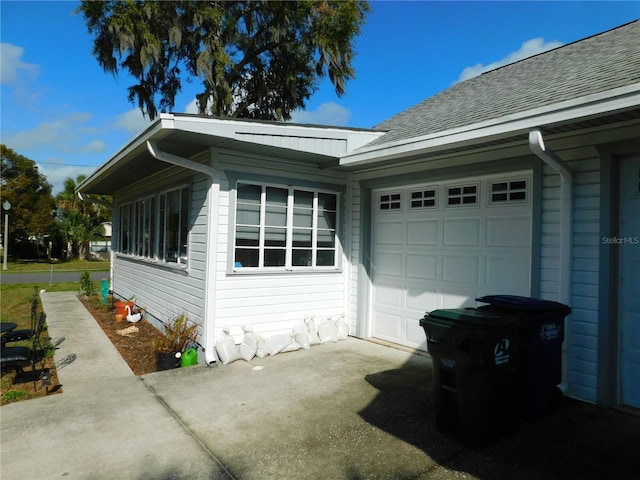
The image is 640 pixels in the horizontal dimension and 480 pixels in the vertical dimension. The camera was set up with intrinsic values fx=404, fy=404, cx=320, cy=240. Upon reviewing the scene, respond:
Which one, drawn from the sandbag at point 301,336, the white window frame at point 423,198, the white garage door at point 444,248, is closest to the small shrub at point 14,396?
the sandbag at point 301,336

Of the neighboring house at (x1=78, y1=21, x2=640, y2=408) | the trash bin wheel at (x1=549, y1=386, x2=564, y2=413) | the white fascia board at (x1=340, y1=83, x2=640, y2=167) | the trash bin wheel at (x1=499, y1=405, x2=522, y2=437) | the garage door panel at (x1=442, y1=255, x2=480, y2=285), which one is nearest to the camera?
the white fascia board at (x1=340, y1=83, x2=640, y2=167)

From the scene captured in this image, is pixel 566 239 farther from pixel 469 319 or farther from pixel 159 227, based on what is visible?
pixel 159 227

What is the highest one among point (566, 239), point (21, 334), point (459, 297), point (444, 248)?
point (566, 239)

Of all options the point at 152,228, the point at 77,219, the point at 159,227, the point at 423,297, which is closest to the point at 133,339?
the point at 159,227

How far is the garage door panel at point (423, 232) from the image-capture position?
581 centimetres

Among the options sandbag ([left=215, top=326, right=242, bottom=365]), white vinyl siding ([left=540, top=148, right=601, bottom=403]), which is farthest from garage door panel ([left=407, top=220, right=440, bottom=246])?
sandbag ([left=215, top=326, right=242, bottom=365])

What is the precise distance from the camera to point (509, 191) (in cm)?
493

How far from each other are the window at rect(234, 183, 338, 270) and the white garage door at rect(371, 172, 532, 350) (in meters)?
0.82

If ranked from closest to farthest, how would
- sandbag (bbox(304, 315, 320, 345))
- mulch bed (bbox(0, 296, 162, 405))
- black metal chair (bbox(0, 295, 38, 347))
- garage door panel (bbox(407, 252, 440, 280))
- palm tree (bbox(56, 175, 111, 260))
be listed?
mulch bed (bbox(0, 296, 162, 405)), black metal chair (bbox(0, 295, 38, 347)), garage door panel (bbox(407, 252, 440, 280)), sandbag (bbox(304, 315, 320, 345)), palm tree (bbox(56, 175, 111, 260))

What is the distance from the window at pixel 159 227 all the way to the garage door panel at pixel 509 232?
4547 millimetres

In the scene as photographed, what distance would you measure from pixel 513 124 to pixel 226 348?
440cm

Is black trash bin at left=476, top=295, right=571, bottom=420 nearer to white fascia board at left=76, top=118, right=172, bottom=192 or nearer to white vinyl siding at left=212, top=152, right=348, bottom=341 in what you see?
white vinyl siding at left=212, top=152, right=348, bottom=341

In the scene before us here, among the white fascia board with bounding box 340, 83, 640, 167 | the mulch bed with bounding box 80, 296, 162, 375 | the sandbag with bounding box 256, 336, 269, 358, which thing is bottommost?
the mulch bed with bounding box 80, 296, 162, 375

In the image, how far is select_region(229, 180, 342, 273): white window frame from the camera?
5.83 metres
